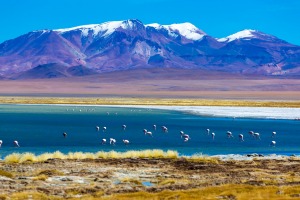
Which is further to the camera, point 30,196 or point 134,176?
point 134,176

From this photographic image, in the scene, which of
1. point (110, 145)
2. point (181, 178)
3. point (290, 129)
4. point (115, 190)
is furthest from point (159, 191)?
point (290, 129)

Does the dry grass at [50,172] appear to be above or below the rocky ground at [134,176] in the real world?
above

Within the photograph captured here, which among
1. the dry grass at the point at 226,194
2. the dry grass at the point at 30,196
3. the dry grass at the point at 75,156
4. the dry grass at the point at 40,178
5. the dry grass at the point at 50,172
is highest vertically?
the dry grass at the point at 75,156

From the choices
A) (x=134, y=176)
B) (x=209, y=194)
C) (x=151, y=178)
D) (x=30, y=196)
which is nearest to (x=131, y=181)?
(x=151, y=178)

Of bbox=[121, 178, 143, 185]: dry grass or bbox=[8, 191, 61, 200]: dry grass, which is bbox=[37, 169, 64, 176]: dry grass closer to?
bbox=[121, 178, 143, 185]: dry grass

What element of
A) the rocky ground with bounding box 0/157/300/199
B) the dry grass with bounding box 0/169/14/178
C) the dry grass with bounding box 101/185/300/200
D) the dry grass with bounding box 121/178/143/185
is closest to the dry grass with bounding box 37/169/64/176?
the rocky ground with bounding box 0/157/300/199

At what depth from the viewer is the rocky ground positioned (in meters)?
21.4

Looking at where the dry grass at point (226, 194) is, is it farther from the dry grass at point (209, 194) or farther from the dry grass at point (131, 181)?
the dry grass at point (131, 181)

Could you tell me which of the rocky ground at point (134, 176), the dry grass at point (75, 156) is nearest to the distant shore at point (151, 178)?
the rocky ground at point (134, 176)

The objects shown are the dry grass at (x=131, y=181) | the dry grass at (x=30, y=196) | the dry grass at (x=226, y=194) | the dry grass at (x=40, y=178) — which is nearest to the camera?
the dry grass at (x=30, y=196)

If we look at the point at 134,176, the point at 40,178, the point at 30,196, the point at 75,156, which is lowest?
the point at 30,196

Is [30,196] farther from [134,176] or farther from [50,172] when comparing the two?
[134,176]

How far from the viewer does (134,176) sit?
83.7 feet

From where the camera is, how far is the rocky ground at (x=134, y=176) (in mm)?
21406
